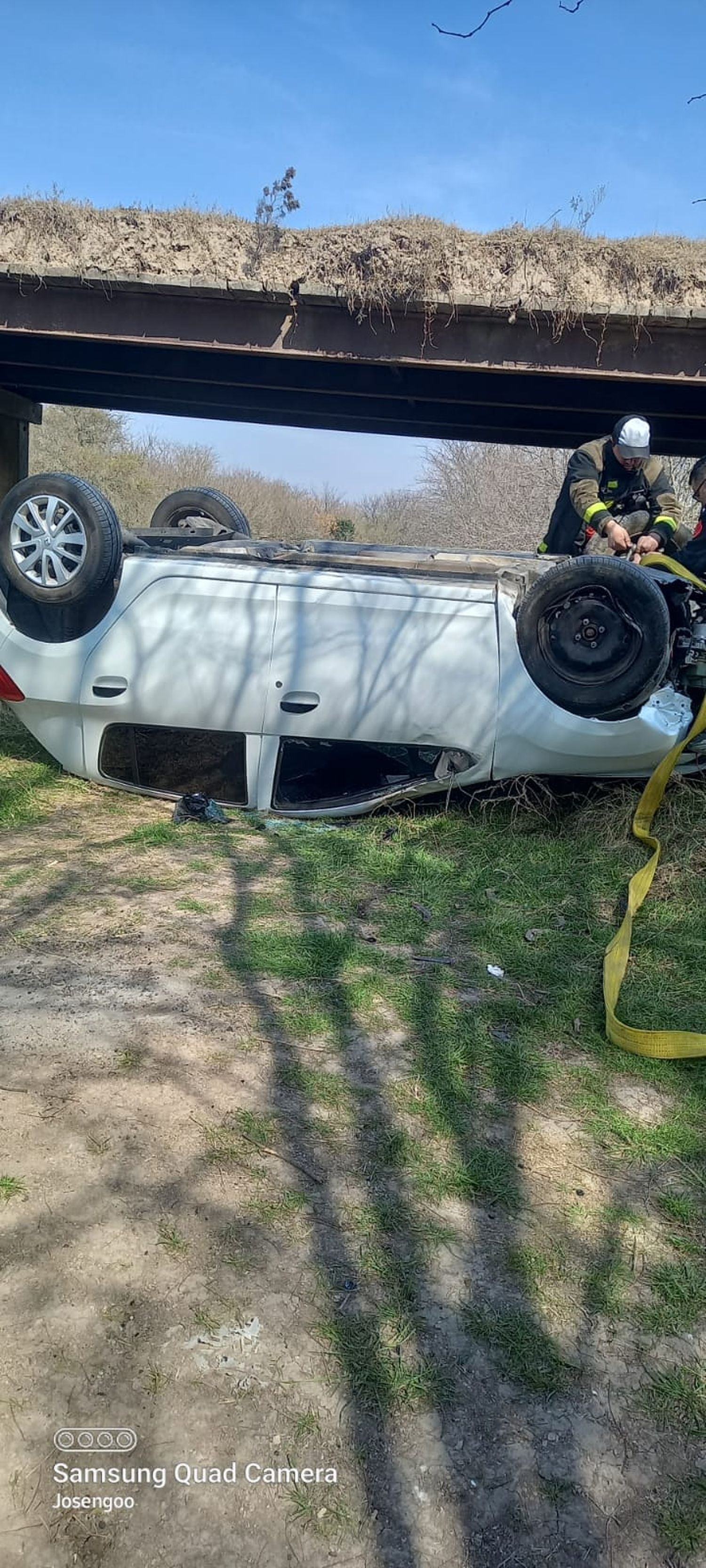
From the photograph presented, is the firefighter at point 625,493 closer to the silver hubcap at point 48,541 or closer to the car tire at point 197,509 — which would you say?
the car tire at point 197,509

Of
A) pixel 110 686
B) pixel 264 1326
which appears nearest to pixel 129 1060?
pixel 264 1326

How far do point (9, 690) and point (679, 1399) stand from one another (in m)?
4.26

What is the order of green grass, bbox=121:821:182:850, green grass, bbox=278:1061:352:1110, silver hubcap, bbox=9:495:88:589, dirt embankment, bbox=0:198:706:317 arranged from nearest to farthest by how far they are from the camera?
green grass, bbox=278:1061:352:1110
green grass, bbox=121:821:182:850
silver hubcap, bbox=9:495:88:589
dirt embankment, bbox=0:198:706:317

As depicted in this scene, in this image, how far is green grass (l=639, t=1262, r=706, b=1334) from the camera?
196cm

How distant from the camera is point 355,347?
23.5 feet

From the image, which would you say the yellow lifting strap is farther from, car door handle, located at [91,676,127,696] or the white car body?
car door handle, located at [91,676,127,696]

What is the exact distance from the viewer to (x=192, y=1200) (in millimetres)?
2176

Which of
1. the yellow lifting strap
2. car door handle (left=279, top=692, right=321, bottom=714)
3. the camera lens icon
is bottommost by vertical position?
the camera lens icon

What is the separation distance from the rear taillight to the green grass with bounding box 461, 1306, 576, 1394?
3.86 metres

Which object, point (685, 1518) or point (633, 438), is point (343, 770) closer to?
point (633, 438)

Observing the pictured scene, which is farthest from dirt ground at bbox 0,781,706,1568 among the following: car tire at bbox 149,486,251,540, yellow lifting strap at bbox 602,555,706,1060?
car tire at bbox 149,486,251,540

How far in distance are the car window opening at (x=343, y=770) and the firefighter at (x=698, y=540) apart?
175cm

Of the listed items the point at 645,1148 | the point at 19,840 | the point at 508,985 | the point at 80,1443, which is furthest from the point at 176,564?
the point at 80,1443

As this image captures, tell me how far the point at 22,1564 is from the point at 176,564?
3.98 metres
